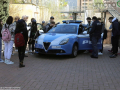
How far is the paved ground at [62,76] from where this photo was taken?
19.3 ft

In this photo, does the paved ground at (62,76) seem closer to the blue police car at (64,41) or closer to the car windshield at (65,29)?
the blue police car at (64,41)

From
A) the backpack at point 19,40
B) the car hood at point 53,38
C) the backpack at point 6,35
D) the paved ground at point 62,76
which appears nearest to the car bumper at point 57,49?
the car hood at point 53,38

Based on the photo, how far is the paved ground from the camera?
5.89 meters

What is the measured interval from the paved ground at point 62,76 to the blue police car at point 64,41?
0.78m

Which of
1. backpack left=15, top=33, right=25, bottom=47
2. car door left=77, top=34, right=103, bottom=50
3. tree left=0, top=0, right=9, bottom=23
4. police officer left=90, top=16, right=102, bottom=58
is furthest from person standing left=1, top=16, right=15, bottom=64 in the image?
tree left=0, top=0, right=9, bottom=23

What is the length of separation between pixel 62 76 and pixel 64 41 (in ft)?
10.7

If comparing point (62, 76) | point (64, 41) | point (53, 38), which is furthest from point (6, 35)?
point (62, 76)

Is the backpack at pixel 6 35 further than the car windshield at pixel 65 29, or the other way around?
the car windshield at pixel 65 29

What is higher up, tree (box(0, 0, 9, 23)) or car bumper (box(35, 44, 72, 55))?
tree (box(0, 0, 9, 23))

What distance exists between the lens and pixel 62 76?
275 inches

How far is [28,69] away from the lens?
8031mm

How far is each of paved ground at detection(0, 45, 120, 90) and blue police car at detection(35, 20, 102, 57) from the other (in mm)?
777

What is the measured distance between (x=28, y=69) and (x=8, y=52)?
137 centimetres

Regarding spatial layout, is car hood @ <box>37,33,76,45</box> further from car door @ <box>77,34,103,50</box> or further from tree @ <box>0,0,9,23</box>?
tree @ <box>0,0,9,23</box>
